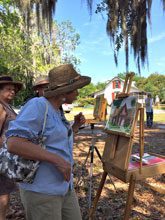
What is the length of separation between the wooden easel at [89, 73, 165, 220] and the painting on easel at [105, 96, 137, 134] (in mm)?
47

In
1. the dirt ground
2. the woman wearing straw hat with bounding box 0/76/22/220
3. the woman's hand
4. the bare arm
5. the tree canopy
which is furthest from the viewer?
the tree canopy

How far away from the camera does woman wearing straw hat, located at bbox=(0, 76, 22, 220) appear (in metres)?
3.18

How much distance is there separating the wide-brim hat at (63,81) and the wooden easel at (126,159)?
114cm

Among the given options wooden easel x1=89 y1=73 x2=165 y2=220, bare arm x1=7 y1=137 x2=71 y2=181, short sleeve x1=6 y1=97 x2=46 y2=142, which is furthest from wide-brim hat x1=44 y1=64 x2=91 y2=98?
wooden easel x1=89 y1=73 x2=165 y2=220

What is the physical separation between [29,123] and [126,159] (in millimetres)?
1528

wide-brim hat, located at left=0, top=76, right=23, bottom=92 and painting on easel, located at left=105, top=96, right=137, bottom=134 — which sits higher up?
wide-brim hat, located at left=0, top=76, right=23, bottom=92

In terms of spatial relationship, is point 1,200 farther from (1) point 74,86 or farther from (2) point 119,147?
(1) point 74,86

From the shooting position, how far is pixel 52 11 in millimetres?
8500

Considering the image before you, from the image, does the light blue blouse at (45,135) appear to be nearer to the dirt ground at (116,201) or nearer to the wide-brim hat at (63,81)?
the wide-brim hat at (63,81)

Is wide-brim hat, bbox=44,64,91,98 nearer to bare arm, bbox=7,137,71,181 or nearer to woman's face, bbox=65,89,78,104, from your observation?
woman's face, bbox=65,89,78,104

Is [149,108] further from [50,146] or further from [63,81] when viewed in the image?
[50,146]

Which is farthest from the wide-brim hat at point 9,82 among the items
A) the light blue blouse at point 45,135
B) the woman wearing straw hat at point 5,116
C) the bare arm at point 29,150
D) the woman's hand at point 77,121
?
the bare arm at point 29,150

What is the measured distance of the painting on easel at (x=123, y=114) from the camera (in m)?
3.39

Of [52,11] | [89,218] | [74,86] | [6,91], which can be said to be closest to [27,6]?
[52,11]
